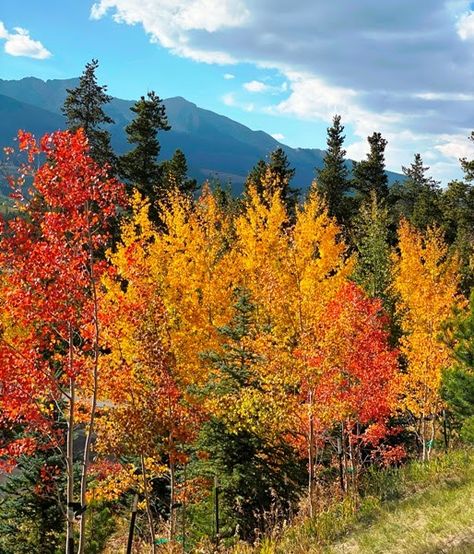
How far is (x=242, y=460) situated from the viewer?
14.2m

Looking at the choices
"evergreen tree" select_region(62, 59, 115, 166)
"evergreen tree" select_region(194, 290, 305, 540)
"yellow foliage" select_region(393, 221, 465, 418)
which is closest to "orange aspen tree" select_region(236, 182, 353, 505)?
"evergreen tree" select_region(194, 290, 305, 540)

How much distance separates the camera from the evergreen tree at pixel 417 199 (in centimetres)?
5144

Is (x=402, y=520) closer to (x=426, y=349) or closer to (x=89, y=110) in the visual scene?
(x=426, y=349)

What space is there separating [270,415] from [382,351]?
645 cm

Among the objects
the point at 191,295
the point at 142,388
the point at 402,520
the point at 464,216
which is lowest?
the point at 402,520

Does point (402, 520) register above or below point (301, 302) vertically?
below

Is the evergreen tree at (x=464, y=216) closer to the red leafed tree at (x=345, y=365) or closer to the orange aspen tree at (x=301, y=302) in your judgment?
the orange aspen tree at (x=301, y=302)

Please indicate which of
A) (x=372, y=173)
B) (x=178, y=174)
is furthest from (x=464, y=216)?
(x=178, y=174)

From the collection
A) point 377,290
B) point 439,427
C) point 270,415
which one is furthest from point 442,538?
point 377,290

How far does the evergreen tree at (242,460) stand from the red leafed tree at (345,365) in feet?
5.29

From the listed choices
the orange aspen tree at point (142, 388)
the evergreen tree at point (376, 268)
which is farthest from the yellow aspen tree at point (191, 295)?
the evergreen tree at point (376, 268)

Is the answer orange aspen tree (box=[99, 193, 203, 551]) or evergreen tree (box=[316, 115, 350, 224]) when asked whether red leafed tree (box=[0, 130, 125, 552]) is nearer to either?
orange aspen tree (box=[99, 193, 203, 551])

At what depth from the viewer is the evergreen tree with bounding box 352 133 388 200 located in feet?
155

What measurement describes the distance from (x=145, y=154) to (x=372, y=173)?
21.8m
